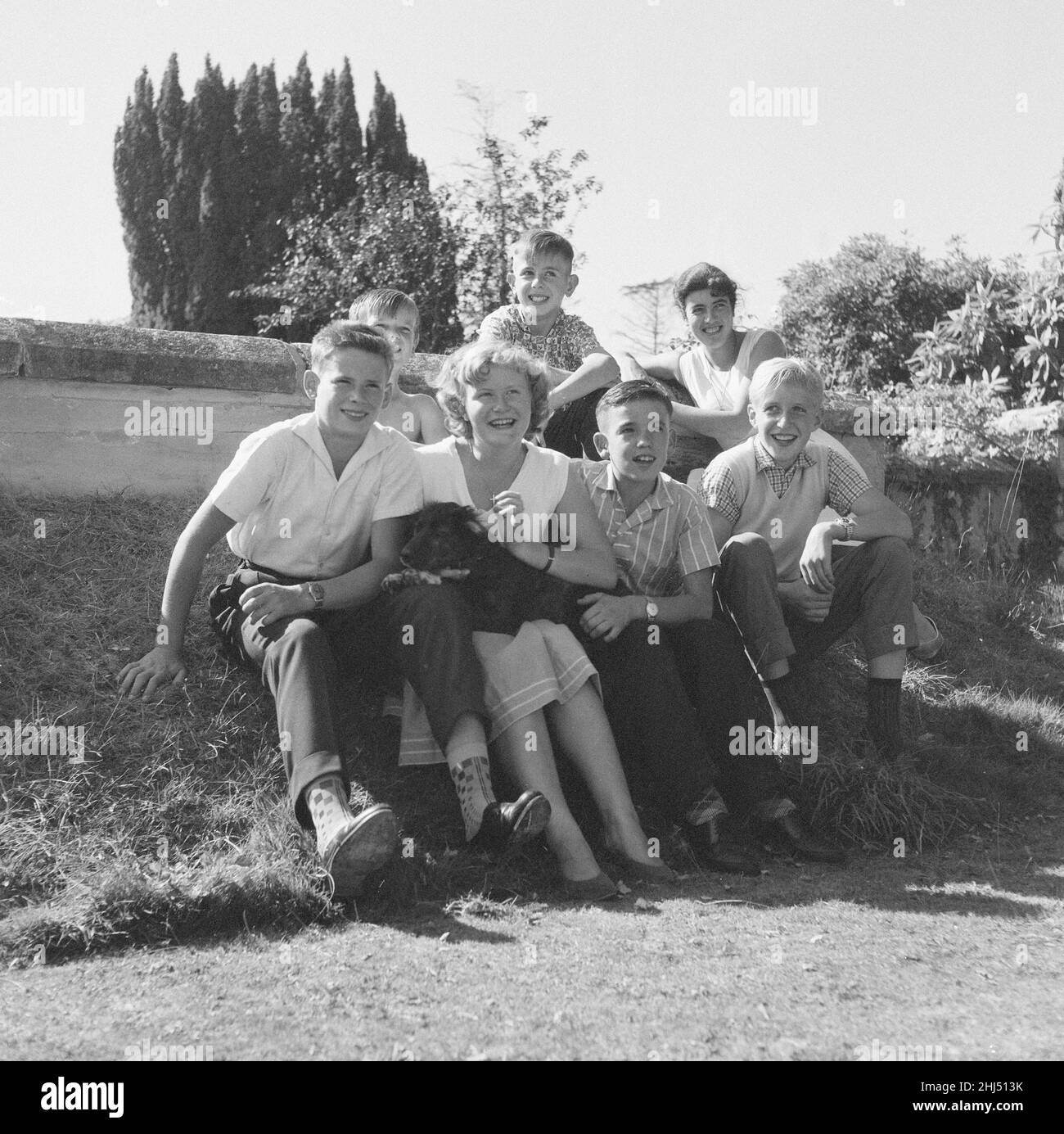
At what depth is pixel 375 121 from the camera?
1533 cm

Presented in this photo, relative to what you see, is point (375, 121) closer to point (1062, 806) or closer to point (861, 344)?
point (861, 344)

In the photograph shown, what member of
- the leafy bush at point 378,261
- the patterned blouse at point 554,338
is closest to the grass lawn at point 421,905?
the patterned blouse at point 554,338

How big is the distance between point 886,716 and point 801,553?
2.21 feet

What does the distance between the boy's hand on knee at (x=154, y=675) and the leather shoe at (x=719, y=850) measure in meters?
1.66

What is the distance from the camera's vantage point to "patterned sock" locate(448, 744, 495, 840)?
3.36 metres

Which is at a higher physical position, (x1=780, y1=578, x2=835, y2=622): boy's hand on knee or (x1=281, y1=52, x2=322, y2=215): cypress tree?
(x1=281, y1=52, x2=322, y2=215): cypress tree

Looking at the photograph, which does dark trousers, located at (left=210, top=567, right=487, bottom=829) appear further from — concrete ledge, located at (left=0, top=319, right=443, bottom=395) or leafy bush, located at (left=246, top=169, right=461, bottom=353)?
leafy bush, located at (left=246, top=169, right=461, bottom=353)

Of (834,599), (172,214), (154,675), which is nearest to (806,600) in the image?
(834,599)

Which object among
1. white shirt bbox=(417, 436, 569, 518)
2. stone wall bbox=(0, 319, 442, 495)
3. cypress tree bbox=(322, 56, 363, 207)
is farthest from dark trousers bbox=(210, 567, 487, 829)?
cypress tree bbox=(322, 56, 363, 207)

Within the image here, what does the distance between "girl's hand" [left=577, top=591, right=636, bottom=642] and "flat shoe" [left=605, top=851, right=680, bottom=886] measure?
2.19 feet

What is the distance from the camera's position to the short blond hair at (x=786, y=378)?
437 cm

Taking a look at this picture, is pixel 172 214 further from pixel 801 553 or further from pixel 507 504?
pixel 507 504

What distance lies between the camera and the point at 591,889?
3.29m
